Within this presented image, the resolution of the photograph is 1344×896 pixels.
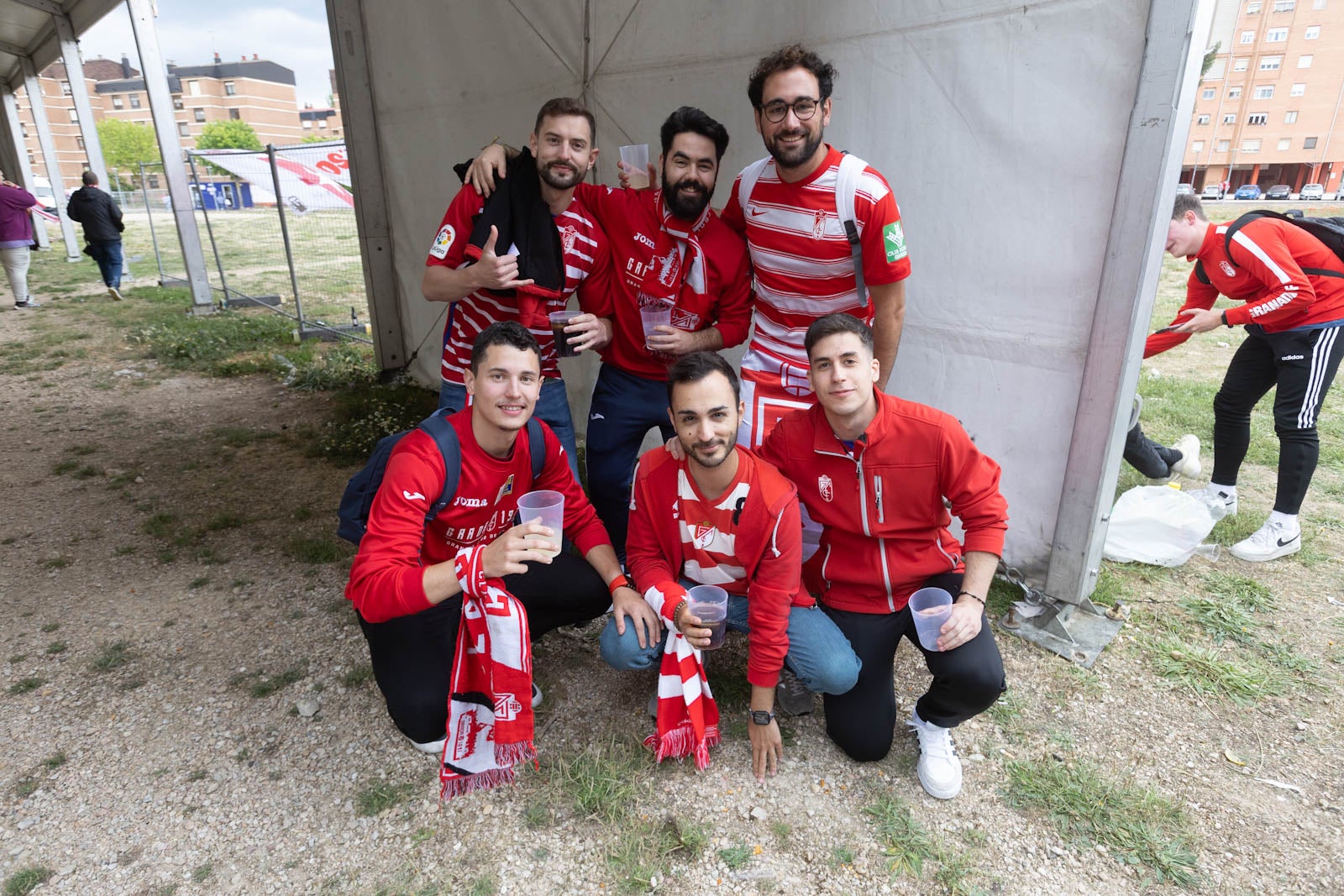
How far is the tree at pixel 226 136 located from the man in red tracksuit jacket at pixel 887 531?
85631 millimetres

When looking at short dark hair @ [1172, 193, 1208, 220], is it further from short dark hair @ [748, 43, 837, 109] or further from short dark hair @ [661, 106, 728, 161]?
short dark hair @ [661, 106, 728, 161]

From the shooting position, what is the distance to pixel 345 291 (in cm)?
1139

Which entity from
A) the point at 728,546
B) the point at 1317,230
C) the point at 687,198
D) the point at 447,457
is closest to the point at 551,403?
the point at 447,457

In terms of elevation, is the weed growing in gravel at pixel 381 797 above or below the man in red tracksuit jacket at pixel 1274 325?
below

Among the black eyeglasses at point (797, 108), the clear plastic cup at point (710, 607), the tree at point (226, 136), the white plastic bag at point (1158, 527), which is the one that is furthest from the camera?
the tree at point (226, 136)

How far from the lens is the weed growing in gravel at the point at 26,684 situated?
9.15 feet

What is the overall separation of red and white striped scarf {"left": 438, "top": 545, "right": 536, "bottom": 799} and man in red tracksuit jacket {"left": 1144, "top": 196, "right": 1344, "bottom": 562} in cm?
342

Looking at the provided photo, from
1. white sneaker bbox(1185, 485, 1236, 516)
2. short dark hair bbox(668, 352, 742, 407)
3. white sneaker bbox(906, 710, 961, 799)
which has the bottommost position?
white sneaker bbox(906, 710, 961, 799)

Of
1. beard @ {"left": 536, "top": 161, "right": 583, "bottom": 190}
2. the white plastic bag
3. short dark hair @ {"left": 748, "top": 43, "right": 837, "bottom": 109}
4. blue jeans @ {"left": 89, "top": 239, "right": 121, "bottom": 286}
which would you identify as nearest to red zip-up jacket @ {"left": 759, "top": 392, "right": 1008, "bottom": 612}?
short dark hair @ {"left": 748, "top": 43, "right": 837, "bottom": 109}

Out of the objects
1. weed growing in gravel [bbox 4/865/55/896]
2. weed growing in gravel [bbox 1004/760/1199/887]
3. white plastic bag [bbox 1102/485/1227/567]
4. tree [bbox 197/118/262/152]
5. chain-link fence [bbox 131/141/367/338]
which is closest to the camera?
weed growing in gravel [bbox 4/865/55/896]

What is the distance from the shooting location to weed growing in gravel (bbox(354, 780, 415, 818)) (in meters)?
2.24

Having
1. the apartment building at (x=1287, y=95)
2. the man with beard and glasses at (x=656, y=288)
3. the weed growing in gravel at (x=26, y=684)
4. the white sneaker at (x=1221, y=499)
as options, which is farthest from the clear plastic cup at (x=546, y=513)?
the apartment building at (x=1287, y=95)

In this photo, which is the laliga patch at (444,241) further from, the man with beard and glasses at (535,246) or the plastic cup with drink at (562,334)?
the plastic cup with drink at (562,334)

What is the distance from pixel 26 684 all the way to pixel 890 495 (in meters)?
3.36
